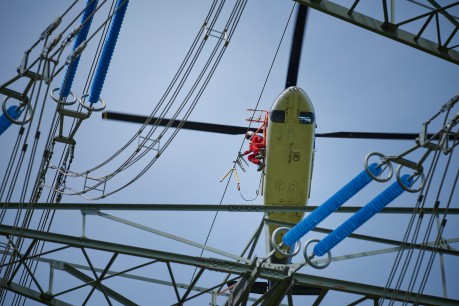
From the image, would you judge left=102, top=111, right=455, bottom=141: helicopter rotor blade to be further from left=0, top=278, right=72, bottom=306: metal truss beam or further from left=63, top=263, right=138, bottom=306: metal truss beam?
left=0, top=278, right=72, bottom=306: metal truss beam

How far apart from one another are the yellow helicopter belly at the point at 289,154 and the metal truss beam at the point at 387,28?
5628 millimetres

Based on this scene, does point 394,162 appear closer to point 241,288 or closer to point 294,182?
point 241,288

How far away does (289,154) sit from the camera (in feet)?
54.4

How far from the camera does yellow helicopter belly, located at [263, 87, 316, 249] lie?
16.6 m

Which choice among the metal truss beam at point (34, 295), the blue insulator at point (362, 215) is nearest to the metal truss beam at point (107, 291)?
the metal truss beam at point (34, 295)

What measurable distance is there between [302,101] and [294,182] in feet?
6.70

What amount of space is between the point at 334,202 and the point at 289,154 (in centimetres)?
708

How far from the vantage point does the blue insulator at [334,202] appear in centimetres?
907

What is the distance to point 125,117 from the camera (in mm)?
18984

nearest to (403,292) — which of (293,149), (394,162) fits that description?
(394,162)

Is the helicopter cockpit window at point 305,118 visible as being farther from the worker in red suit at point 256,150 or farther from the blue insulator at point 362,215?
the blue insulator at point 362,215

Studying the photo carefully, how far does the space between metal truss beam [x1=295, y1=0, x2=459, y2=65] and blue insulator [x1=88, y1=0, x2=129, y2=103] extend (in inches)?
117

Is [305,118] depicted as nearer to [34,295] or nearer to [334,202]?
[334,202]

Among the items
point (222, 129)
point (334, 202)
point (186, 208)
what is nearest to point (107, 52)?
point (186, 208)
